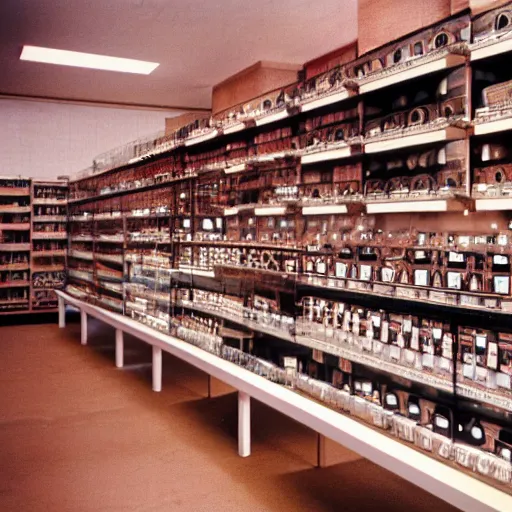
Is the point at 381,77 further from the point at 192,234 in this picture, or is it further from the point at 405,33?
the point at 192,234

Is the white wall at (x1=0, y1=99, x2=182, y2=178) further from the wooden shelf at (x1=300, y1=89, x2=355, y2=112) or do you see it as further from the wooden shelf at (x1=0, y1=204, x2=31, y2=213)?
the wooden shelf at (x1=300, y1=89, x2=355, y2=112)

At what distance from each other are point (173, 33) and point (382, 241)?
3.89 metres

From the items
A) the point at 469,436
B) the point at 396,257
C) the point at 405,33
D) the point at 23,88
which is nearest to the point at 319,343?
the point at 396,257

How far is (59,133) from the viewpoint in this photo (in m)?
9.72

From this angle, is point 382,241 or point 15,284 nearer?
point 382,241

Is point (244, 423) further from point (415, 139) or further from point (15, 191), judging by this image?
point (15, 191)

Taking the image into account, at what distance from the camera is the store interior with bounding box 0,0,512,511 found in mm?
2447

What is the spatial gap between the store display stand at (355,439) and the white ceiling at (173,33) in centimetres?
298

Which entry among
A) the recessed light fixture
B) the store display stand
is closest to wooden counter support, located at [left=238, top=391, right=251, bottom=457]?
the store display stand

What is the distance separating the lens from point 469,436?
2.33m

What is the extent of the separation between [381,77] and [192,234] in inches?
100

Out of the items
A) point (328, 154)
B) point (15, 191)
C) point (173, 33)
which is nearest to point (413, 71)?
point (328, 154)

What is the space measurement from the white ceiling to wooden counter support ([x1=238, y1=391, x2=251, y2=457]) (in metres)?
3.36

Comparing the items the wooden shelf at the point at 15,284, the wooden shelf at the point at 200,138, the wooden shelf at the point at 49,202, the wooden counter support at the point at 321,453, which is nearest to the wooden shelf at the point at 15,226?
the wooden shelf at the point at 49,202
